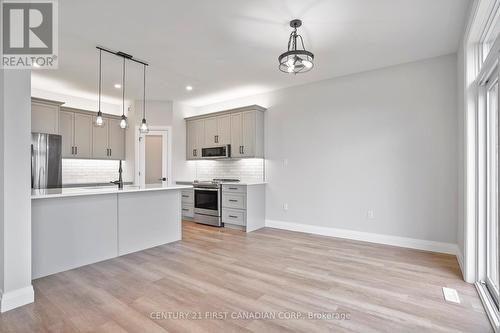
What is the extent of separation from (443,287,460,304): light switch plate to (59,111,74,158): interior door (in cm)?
649

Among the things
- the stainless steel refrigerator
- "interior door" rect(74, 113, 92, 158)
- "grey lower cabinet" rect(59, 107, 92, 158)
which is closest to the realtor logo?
the stainless steel refrigerator

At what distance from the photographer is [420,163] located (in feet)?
12.7

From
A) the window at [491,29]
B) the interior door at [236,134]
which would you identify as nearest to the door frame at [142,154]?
the interior door at [236,134]

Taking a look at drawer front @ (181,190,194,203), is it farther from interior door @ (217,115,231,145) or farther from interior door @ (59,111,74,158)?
interior door @ (59,111,74,158)

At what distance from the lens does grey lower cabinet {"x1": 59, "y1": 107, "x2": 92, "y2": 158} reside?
17.8 feet

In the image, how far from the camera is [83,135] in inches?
225

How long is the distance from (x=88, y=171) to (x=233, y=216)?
362 centimetres

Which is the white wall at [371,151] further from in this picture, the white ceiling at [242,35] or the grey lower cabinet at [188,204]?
the grey lower cabinet at [188,204]

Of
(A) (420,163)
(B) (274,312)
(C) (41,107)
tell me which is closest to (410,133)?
(A) (420,163)

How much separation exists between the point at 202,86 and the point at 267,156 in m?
1.94

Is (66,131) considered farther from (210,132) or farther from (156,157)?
(210,132)

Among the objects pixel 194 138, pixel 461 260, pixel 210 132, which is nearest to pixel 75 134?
pixel 194 138

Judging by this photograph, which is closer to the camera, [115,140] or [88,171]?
[88,171]

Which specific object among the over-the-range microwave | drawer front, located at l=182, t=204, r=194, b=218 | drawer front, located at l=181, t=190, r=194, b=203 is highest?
the over-the-range microwave
